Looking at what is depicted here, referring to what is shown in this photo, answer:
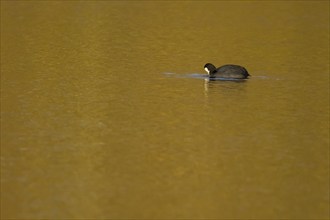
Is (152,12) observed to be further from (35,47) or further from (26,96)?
(26,96)

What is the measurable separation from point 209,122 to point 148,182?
17.0 feet

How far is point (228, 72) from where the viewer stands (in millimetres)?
28281

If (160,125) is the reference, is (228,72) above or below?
above

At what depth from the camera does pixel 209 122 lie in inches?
856

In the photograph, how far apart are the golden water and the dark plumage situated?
1.13ft

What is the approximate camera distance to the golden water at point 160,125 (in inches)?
617

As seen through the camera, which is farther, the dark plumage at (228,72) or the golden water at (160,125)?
the dark plumage at (228,72)

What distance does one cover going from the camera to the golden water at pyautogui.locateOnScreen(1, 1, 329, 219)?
51.4ft

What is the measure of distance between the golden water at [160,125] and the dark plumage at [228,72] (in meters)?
0.34

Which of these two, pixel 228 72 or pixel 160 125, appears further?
pixel 228 72

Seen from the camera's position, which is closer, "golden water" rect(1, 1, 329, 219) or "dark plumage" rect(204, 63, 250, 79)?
"golden water" rect(1, 1, 329, 219)

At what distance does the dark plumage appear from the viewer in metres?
28.1

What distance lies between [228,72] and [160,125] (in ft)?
23.9

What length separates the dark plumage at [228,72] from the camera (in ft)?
92.2
